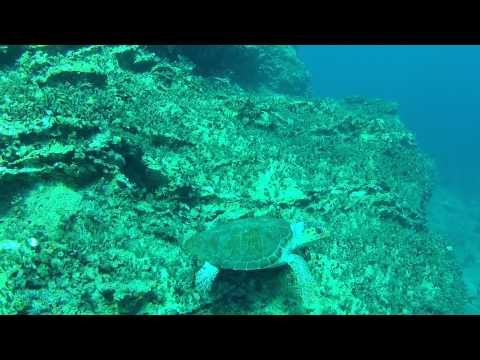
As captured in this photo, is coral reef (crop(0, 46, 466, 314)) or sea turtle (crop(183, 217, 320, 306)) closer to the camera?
coral reef (crop(0, 46, 466, 314))

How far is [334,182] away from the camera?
408 inches

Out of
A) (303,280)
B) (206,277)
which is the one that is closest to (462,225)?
(303,280)

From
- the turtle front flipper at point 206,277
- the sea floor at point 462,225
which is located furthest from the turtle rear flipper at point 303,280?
the sea floor at point 462,225

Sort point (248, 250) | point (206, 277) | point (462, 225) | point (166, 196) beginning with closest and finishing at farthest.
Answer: point (206, 277) < point (248, 250) < point (166, 196) < point (462, 225)

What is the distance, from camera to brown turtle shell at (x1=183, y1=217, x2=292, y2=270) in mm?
6066

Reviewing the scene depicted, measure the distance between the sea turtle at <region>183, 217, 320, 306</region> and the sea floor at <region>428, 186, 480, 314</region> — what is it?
11.5m

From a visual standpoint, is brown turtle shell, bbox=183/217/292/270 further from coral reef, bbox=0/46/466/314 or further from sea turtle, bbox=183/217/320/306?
coral reef, bbox=0/46/466/314

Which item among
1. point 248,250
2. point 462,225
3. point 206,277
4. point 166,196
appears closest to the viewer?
point 206,277

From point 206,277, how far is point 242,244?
2.89 ft

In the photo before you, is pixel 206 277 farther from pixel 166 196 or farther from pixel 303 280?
pixel 166 196

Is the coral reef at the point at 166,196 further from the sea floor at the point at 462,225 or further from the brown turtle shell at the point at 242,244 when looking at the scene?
the sea floor at the point at 462,225

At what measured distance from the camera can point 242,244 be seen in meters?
6.25

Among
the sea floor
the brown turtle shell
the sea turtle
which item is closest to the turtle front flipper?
the sea turtle

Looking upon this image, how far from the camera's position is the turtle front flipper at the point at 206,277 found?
6.06 m
